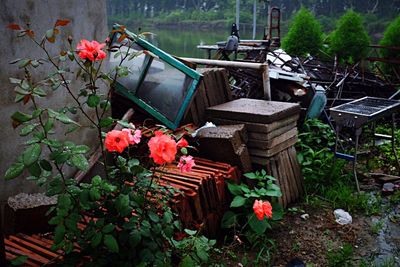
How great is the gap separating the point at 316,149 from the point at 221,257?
2.74 metres

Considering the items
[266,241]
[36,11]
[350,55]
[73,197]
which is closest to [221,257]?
[266,241]

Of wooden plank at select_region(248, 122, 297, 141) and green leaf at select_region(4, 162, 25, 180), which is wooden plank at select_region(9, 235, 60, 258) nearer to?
green leaf at select_region(4, 162, 25, 180)

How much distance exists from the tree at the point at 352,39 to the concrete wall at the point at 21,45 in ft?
27.9

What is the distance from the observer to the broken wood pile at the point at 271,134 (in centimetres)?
403

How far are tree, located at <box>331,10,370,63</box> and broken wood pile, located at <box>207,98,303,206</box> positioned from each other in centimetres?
673

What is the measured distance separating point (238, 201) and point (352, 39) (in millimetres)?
8227

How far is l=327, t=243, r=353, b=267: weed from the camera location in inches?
135

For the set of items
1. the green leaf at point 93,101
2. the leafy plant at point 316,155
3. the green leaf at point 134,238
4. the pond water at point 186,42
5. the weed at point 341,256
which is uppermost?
the green leaf at point 93,101

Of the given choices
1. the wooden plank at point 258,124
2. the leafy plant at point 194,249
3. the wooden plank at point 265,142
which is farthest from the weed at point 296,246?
the leafy plant at point 194,249

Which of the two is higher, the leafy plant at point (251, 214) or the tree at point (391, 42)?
the tree at point (391, 42)

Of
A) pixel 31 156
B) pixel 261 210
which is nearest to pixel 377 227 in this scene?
pixel 261 210

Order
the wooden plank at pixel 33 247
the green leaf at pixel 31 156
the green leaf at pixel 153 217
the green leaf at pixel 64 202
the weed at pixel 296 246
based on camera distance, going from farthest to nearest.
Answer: the weed at pixel 296 246 < the wooden plank at pixel 33 247 < the green leaf at pixel 153 217 < the green leaf at pixel 64 202 < the green leaf at pixel 31 156

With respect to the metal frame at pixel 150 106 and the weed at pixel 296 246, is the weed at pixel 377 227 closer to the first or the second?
the weed at pixel 296 246

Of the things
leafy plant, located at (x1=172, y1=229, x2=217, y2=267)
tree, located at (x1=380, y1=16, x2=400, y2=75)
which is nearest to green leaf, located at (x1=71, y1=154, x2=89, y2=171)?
leafy plant, located at (x1=172, y1=229, x2=217, y2=267)
